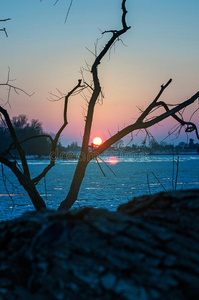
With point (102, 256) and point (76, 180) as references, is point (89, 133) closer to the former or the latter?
point (76, 180)

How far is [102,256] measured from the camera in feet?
4.11

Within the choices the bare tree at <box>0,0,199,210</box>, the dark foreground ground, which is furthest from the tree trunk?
the dark foreground ground

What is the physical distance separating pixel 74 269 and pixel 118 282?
0.18 m

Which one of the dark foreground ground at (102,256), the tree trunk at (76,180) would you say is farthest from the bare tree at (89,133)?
the dark foreground ground at (102,256)

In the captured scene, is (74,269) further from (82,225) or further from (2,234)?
(2,234)

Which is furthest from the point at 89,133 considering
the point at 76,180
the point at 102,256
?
the point at 102,256

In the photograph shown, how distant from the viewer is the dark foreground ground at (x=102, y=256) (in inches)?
45.6

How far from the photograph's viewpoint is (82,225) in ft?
4.57

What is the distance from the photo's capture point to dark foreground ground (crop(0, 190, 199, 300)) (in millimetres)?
1159

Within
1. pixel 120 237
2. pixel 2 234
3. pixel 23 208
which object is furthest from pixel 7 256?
pixel 23 208

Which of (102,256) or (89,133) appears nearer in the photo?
(102,256)

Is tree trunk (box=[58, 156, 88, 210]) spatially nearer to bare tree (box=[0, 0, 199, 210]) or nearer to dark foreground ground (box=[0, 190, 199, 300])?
bare tree (box=[0, 0, 199, 210])

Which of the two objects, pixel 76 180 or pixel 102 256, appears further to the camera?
pixel 76 180

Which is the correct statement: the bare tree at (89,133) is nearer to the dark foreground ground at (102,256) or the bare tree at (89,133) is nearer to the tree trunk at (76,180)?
the tree trunk at (76,180)
